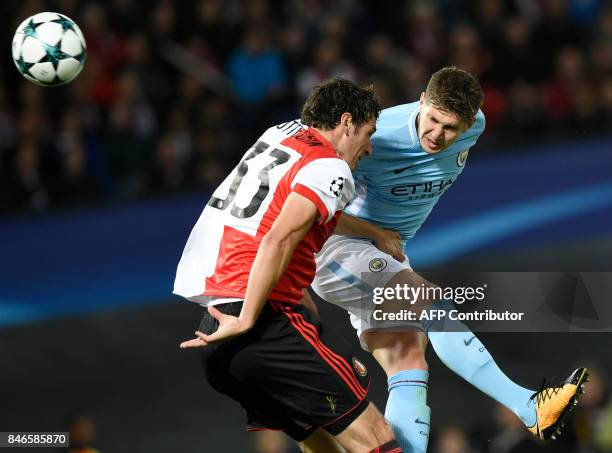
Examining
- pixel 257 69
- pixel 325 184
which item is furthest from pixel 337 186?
pixel 257 69

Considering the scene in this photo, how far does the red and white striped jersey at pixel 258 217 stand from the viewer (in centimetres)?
511

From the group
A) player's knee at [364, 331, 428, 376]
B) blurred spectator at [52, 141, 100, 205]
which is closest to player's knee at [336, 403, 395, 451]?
player's knee at [364, 331, 428, 376]

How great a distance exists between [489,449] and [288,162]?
3990 mm

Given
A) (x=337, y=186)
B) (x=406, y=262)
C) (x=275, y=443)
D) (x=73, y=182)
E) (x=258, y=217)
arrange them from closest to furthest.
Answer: (x=337, y=186), (x=258, y=217), (x=406, y=262), (x=275, y=443), (x=73, y=182)

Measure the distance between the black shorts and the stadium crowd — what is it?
16.8ft

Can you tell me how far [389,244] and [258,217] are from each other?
1.21m

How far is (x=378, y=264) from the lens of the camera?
6.20 m

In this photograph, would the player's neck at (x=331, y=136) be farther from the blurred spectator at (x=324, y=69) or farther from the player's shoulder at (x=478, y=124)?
the blurred spectator at (x=324, y=69)

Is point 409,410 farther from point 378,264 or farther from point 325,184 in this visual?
point 325,184

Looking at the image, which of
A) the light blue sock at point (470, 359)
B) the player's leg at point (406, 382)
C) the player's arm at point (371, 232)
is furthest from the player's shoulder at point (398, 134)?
the player's leg at point (406, 382)

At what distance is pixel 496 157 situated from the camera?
35.8 feet

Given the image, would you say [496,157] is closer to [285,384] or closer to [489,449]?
[489,449]

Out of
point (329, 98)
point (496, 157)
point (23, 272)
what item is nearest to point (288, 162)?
point (329, 98)

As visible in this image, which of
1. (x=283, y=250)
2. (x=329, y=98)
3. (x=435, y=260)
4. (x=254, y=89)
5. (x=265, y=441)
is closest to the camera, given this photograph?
(x=283, y=250)
